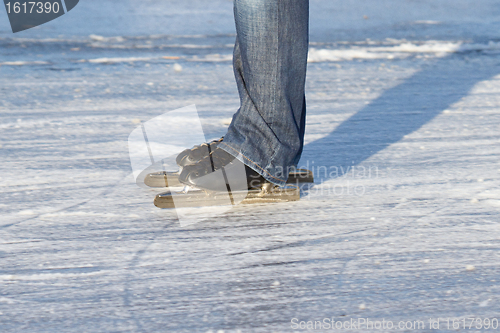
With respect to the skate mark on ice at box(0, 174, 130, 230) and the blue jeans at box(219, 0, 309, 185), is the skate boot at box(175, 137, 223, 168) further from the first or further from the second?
the skate mark on ice at box(0, 174, 130, 230)

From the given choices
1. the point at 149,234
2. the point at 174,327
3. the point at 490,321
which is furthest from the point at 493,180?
the point at 174,327

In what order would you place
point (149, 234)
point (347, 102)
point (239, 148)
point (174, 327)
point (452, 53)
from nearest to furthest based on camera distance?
point (174, 327) → point (149, 234) → point (239, 148) → point (347, 102) → point (452, 53)

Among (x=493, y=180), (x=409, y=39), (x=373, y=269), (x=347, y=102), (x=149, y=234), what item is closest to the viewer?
(x=373, y=269)

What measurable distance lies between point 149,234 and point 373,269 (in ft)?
A: 1.69

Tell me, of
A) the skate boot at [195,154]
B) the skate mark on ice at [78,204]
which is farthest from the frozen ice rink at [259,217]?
the skate boot at [195,154]

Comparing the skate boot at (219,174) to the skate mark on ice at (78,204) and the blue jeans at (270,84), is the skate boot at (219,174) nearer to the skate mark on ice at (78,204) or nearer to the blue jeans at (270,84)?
the blue jeans at (270,84)

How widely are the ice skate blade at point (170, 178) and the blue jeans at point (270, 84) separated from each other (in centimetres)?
15

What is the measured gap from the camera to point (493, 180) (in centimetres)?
169

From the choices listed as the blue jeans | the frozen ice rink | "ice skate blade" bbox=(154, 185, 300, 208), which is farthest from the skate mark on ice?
the blue jeans

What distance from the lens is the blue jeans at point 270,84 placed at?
141 cm

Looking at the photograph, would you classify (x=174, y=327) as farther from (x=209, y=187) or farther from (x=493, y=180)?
(x=493, y=180)

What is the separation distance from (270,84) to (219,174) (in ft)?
0.88

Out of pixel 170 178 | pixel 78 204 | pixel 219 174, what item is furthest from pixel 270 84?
pixel 78 204

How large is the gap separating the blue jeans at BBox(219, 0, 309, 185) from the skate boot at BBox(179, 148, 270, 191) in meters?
0.03
